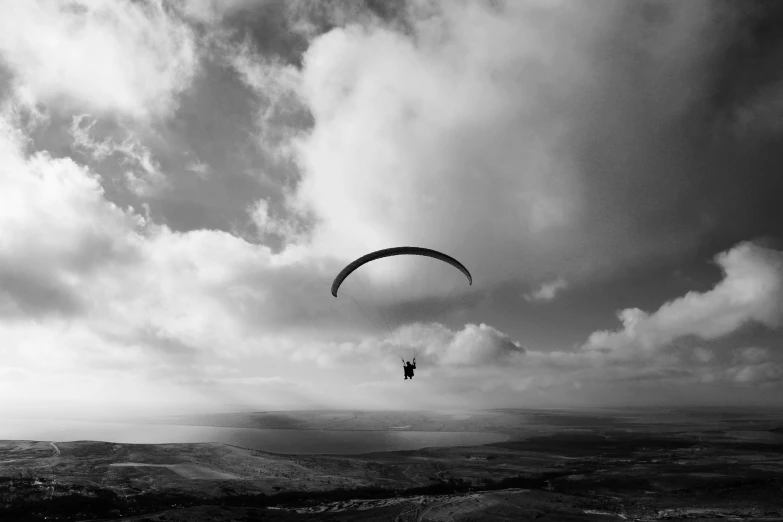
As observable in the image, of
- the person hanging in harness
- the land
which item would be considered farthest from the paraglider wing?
the land

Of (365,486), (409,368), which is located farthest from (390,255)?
(365,486)

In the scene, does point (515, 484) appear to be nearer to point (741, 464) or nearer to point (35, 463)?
point (741, 464)

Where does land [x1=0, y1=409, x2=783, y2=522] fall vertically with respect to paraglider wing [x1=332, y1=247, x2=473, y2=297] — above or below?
below

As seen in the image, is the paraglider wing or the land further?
the land

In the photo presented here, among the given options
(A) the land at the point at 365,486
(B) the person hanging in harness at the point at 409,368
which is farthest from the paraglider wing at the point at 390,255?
(A) the land at the point at 365,486

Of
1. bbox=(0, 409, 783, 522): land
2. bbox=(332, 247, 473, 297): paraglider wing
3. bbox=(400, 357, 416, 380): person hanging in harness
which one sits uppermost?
bbox=(332, 247, 473, 297): paraglider wing

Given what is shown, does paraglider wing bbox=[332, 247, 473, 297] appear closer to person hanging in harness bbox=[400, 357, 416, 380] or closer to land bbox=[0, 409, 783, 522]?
person hanging in harness bbox=[400, 357, 416, 380]

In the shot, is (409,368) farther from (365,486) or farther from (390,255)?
(365,486)
